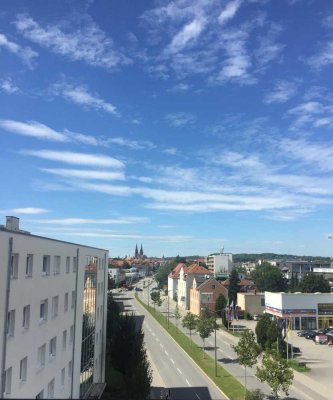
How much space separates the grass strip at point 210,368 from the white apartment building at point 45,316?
13.5 meters

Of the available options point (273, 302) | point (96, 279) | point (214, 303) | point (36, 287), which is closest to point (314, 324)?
point (273, 302)

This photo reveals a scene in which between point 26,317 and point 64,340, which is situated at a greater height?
point 26,317

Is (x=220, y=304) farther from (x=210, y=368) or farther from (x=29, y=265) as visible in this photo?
(x=29, y=265)

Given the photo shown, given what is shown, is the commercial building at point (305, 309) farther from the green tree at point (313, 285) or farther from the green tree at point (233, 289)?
the green tree at point (313, 285)

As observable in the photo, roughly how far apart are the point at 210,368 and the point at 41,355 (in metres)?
34.7

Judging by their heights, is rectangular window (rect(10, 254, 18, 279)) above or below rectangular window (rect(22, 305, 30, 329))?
above

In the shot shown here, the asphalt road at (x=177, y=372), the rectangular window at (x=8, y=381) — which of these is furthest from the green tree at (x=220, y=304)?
the rectangular window at (x=8, y=381)

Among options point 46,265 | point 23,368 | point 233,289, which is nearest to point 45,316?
point 46,265

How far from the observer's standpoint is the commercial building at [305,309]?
8581 centimetres

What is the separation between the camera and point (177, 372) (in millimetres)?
54094

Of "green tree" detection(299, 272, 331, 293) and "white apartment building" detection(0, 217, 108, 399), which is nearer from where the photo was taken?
"white apartment building" detection(0, 217, 108, 399)

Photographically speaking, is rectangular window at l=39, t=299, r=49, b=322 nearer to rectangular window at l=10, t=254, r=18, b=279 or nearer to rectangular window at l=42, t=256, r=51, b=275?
rectangular window at l=42, t=256, r=51, b=275

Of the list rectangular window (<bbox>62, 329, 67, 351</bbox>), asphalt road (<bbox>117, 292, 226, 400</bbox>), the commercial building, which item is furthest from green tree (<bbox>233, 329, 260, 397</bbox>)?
the commercial building

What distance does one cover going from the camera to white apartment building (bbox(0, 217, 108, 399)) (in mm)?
19812
